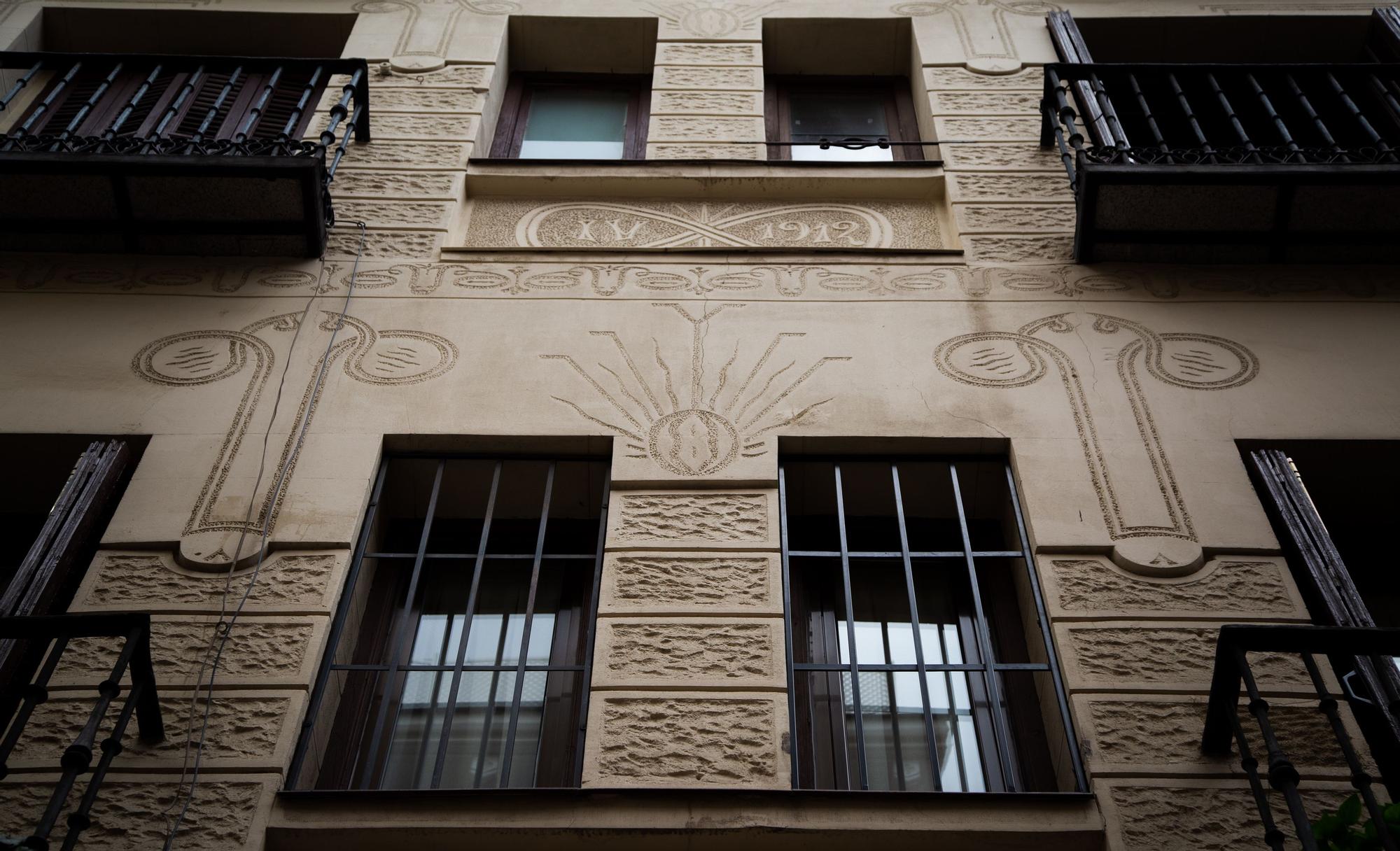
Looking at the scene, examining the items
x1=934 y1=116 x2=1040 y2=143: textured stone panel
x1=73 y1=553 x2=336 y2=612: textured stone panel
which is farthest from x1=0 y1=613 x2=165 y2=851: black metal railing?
x1=934 y1=116 x2=1040 y2=143: textured stone panel

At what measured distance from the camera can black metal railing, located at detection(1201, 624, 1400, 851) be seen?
338cm

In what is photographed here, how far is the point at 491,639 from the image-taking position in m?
5.16

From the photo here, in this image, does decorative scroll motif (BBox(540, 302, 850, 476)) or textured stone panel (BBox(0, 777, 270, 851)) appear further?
decorative scroll motif (BBox(540, 302, 850, 476))

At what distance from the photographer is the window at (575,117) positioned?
8.20 meters

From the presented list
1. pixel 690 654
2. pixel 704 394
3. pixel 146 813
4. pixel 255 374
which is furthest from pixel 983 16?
pixel 146 813

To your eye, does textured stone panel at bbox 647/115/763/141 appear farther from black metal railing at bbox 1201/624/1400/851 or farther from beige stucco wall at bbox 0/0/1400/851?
black metal railing at bbox 1201/624/1400/851

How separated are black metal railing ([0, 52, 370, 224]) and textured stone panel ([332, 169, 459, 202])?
15 centimetres

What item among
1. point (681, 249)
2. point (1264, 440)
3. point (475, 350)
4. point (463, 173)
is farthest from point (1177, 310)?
point (463, 173)

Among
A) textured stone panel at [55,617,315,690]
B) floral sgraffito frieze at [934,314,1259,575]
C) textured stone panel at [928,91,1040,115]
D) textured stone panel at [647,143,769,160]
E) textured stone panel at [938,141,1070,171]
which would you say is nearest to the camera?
textured stone panel at [55,617,315,690]

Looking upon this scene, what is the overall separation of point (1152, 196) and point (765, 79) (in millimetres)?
3449

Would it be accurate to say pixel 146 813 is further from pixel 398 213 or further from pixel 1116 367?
pixel 1116 367

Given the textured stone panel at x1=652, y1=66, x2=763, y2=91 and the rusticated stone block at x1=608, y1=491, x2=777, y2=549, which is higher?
the textured stone panel at x1=652, y1=66, x2=763, y2=91

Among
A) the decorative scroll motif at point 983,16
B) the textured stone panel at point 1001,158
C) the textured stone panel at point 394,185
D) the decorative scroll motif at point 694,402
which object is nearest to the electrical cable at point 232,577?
the textured stone panel at point 394,185

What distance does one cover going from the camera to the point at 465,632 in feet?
15.6
